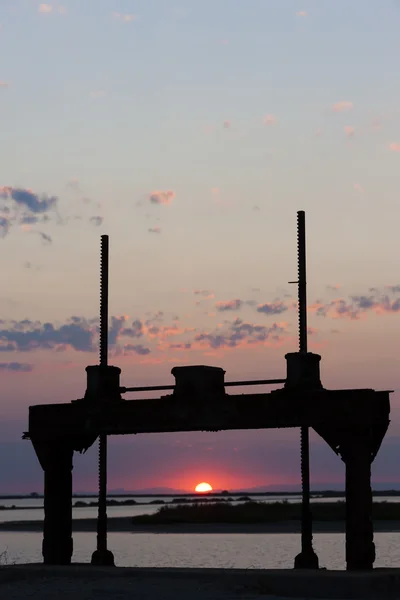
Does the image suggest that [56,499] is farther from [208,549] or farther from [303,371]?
[208,549]

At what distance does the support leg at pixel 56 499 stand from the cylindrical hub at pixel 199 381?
2784 millimetres

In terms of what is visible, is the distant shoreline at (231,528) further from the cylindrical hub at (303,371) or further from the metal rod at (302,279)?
the cylindrical hub at (303,371)

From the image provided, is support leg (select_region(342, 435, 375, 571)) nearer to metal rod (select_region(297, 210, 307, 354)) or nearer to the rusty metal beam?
the rusty metal beam

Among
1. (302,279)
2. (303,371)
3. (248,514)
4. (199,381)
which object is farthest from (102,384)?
(248,514)

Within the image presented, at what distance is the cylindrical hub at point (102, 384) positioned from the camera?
20.2 metres

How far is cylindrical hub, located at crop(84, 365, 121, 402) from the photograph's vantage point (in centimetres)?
2020

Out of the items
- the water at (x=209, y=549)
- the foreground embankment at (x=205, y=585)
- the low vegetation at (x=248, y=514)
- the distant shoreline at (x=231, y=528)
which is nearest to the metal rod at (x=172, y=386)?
the foreground embankment at (x=205, y=585)

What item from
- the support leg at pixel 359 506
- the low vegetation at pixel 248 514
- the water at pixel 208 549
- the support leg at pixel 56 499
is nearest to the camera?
the support leg at pixel 359 506

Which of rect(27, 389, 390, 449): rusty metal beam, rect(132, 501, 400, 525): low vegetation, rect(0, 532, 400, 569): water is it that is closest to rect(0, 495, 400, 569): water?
rect(0, 532, 400, 569): water

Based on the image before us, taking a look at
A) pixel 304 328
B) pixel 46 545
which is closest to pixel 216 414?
pixel 304 328

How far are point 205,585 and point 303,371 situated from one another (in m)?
3.67

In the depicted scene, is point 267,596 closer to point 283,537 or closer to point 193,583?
point 193,583

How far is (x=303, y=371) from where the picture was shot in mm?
18438

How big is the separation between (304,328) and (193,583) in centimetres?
447
